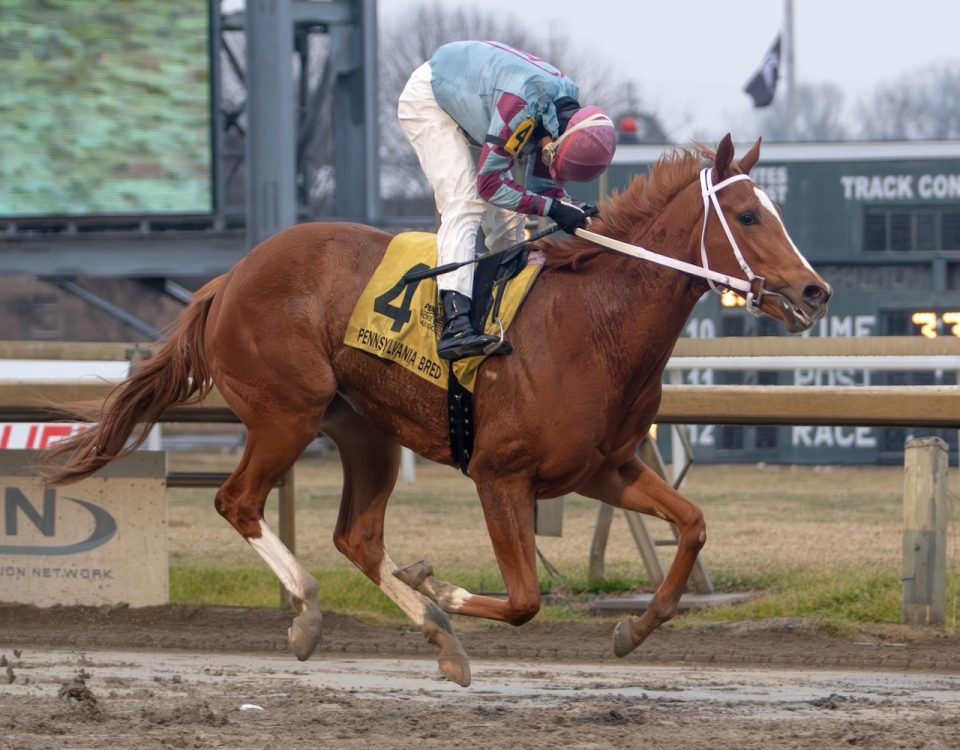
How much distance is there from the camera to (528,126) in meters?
5.56

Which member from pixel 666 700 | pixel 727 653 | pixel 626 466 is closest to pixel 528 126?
pixel 626 466

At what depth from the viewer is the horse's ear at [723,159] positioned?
211 inches

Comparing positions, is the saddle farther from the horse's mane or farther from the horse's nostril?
the horse's nostril

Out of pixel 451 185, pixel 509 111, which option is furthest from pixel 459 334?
pixel 509 111

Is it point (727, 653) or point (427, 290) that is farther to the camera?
point (727, 653)

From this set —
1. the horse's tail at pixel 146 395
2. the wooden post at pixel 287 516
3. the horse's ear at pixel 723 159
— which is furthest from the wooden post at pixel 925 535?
the horse's tail at pixel 146 395

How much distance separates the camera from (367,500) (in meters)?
6.19

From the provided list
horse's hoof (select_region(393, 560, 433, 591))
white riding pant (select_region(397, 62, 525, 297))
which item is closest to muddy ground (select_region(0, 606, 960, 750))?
horse's hoof (select_region(393, 560, 433, 591))

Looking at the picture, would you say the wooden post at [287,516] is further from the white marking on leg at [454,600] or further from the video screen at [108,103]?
the video screen at [108,103]

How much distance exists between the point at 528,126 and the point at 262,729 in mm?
2205

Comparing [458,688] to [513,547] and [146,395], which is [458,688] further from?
[146,395]

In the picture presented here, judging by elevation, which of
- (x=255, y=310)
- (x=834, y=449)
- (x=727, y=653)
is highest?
(x=255, y=310)

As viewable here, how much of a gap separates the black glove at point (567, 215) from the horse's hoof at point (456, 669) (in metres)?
1.54

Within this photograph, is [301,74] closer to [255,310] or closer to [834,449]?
[834,449]
